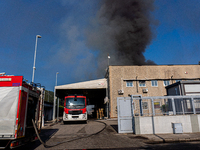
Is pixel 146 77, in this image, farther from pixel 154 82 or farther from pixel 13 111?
pixel 13 111

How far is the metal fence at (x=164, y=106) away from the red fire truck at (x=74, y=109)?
6.57 m

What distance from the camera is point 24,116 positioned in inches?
225

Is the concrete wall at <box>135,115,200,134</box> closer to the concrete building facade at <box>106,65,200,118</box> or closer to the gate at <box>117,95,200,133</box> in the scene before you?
the gate at <box>117,95,200,133</box>

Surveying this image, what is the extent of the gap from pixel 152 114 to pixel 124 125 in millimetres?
1922

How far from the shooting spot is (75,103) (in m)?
15.3

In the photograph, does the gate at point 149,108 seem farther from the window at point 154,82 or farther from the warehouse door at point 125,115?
the window at point 154,82

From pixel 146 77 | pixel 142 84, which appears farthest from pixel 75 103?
pixel 146 77

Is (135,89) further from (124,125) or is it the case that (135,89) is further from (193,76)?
(124,125)

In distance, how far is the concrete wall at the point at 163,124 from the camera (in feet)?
31.1

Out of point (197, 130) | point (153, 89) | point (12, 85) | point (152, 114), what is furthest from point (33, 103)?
point (153, 89)

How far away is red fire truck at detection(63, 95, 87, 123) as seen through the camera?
49.3ft

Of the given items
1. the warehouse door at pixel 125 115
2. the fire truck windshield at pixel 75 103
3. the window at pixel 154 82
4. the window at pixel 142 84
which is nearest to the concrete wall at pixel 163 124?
the warehouse door at pixel 125 115

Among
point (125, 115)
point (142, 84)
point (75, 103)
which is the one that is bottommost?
point (125, 115)

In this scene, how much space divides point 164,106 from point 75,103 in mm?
8486
